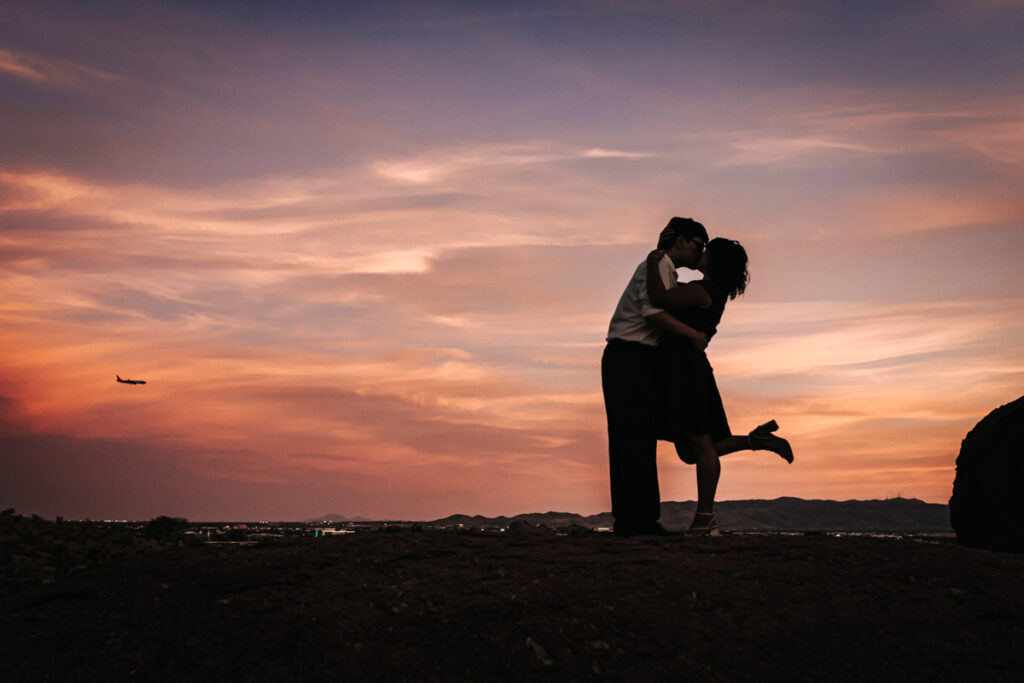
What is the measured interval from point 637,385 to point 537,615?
355cm

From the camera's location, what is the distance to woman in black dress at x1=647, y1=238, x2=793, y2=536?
10609mm

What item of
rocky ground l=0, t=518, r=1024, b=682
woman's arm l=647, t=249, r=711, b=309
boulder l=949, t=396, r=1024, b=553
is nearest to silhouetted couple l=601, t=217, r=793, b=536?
woman's arm l=647, t=249, r=711, b=309

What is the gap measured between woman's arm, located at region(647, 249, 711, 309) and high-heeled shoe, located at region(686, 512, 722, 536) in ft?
7.77

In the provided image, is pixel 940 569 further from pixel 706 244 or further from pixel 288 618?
pixel 288 618

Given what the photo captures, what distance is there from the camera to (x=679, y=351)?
10805 mm

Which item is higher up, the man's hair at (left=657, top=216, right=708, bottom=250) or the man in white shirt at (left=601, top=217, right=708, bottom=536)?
the man's hair at (left=657, top=216, right=708, bottom=250)

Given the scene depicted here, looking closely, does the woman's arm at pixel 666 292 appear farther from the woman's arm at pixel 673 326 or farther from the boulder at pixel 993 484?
the boulder at pixel 993 484

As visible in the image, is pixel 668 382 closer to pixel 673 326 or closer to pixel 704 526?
pixel 673 326

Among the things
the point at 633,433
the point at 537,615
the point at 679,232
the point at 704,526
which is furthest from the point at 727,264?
the point at 537,615

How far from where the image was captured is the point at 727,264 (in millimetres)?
11125

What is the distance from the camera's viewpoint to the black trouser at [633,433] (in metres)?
10.6

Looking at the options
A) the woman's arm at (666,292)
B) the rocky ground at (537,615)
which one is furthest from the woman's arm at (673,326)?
the rocky ground at (537,615)

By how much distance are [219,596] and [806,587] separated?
17.5ft

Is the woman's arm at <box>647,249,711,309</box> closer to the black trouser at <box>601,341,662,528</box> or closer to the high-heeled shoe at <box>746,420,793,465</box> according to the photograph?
the black trouser at <box>601,341,662,528</box>
